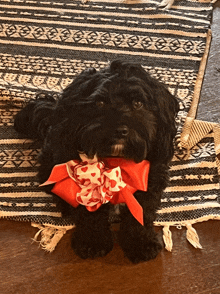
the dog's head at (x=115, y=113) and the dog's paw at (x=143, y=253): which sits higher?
the dog's head at (x=115, y=113)

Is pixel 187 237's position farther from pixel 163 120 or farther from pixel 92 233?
pixel 163 120

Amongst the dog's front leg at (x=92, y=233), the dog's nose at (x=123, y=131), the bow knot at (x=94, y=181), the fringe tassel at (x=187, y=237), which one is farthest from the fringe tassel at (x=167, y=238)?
the dog's nose at (x=123, y=131)

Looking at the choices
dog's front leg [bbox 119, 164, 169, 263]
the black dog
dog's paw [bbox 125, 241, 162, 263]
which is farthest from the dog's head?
dog's paw [bbox 125, 241, 162, 263]

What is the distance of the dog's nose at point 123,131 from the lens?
42.1 inches

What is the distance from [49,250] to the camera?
4.83ft

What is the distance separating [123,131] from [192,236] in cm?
63

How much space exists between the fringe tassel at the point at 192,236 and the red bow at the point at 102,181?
11.2 inches

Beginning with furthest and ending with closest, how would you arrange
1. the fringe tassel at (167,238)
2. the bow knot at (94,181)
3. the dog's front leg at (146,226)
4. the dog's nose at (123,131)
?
the fringe tassel at (167,238) < the dog's front leg at (146,226) < the bow knot at (94,181) < the dog's nose at (123,131)

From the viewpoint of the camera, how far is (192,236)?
1.49 meters

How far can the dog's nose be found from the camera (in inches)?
42.1

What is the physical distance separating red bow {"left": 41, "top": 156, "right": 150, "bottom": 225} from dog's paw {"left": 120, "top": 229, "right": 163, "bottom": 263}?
0.14 meters

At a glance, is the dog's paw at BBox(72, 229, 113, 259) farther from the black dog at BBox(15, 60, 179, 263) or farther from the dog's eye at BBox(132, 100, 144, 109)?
the dog's eye at BBox(132, 100, 144, 109)

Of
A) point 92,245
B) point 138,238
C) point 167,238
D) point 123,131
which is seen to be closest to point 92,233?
point 92,245

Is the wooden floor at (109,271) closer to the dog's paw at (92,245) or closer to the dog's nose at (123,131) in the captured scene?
the dog's paw at (92,245)
